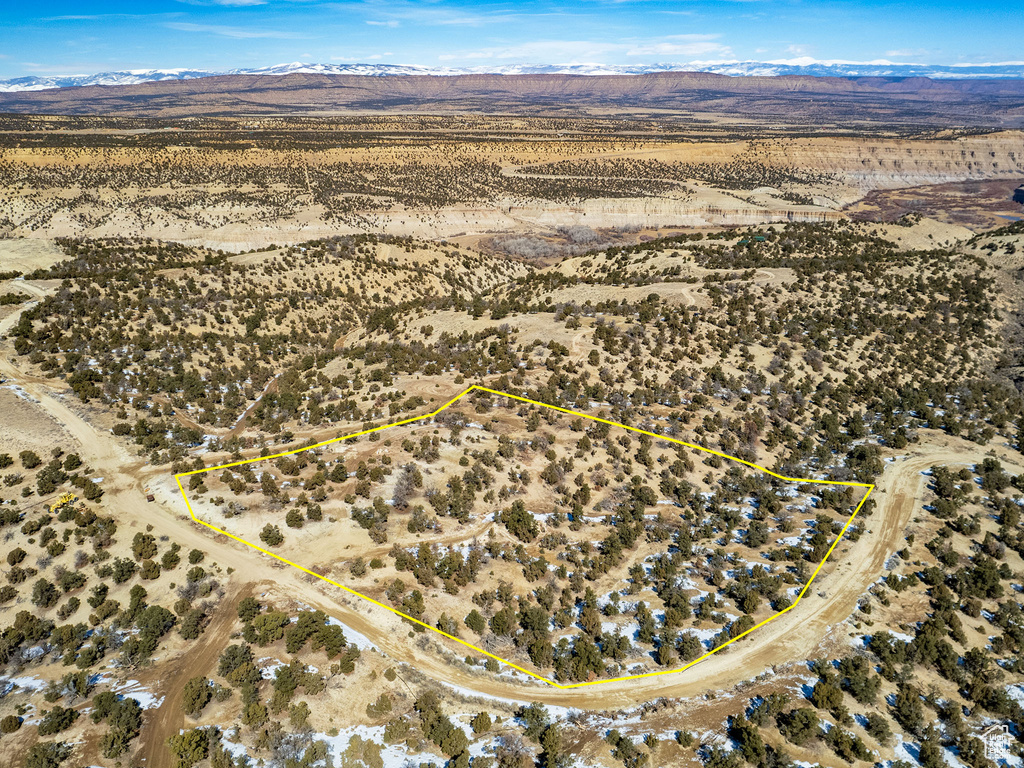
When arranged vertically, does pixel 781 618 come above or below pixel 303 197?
below

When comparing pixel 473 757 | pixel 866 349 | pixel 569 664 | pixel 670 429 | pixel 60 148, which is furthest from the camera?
pixel 60 148

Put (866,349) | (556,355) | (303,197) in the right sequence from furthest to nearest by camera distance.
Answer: (303,197)
(866,349)
(556,355)

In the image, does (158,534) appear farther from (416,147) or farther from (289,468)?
(416,147)

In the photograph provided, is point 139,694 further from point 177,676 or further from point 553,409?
point 553,409

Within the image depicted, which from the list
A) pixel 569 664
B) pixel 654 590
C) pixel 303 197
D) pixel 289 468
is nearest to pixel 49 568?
pixel 289 468

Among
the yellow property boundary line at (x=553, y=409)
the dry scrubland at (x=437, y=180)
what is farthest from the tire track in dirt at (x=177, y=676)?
the dry scrubland at (x=437, y=180)

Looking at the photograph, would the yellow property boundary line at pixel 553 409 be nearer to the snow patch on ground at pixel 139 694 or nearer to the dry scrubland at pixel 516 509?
the dry scrubland at pixel 516 509
